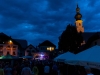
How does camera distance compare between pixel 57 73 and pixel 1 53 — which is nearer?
pixel 57 73

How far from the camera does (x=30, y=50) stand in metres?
79.1

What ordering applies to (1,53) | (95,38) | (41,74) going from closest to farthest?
1. (41,74)
2. (95,38)
3. (1,53)

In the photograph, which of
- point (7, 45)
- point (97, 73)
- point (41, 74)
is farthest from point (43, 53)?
point (97, 73)

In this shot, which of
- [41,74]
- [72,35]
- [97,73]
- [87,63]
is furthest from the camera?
[72,35]

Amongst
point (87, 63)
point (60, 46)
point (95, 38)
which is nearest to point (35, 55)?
point (60, 46)

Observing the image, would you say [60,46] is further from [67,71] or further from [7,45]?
[67,71]

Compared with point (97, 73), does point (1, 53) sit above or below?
above

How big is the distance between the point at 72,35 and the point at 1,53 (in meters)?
24.7

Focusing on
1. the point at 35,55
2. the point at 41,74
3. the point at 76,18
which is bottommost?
the point at 41,74

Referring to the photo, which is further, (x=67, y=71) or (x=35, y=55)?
(x=35, y=55)

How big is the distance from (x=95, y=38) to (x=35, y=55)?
132 feet

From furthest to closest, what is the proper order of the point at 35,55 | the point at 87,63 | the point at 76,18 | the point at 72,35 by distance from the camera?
1. the point at 76,18
2. the point at 35,55
3. the point at 72,35
4. the point at 87,63

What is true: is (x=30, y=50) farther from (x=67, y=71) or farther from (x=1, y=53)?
(x=67, y=71)

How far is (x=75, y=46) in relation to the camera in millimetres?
52031
